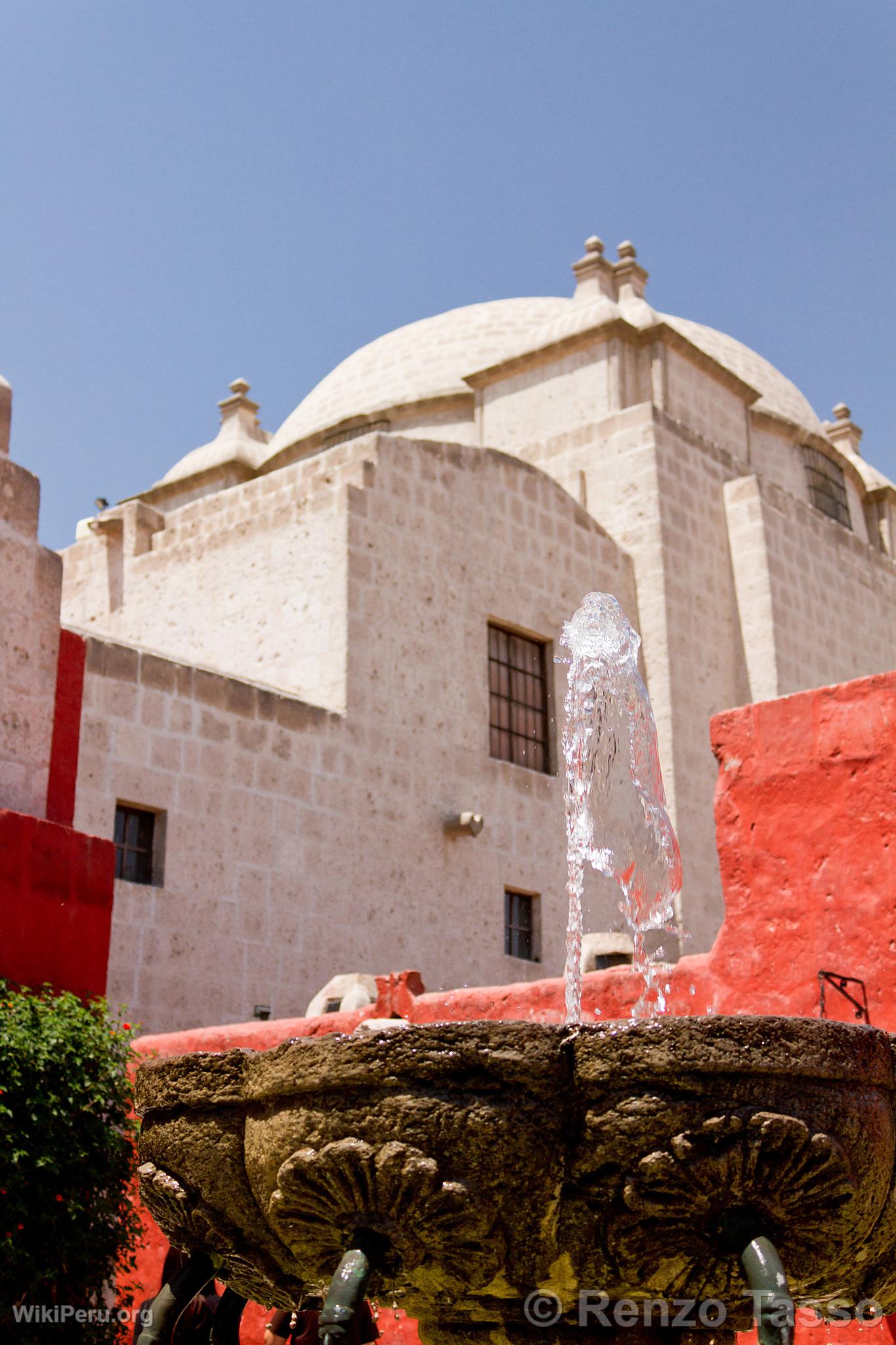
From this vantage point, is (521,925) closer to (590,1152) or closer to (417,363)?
(417,363)

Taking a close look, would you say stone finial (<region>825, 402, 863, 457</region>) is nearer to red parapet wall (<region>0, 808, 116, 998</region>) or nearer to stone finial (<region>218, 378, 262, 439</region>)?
stone finial (<region>218, 378, 262, 439</region>)

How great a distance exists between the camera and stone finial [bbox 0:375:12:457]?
290 inches

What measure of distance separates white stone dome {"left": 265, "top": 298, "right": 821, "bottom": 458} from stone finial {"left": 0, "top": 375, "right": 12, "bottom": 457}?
9054 mm

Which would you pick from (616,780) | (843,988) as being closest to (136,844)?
(616,780)

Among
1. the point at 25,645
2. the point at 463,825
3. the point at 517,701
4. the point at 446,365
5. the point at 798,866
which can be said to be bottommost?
the point at 798,866

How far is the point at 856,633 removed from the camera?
15977 millimetres

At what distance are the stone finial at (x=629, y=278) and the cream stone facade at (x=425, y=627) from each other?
0.12ft

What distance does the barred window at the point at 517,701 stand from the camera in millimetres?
12555

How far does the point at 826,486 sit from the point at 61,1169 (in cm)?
1437

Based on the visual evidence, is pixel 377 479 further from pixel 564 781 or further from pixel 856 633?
pixel 856 633

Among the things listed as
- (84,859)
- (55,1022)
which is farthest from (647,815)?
(55,1022)

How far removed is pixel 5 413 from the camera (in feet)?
24.4

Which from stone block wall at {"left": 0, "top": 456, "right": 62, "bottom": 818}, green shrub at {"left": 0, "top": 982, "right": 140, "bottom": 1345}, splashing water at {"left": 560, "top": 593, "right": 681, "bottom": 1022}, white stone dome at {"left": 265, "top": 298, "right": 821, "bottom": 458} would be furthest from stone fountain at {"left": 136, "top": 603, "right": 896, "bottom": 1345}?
white stone dome at {"left": 265, "top": 298, "right": 821, "bottom": 458}

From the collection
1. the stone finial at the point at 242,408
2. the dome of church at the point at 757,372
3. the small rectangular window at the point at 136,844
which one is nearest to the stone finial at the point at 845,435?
the dome of church at the point at 757,372
